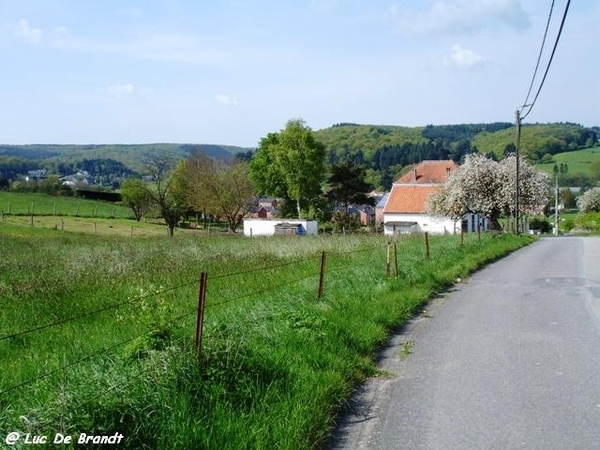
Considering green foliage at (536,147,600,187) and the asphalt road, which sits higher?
green foliage at (536,147,600,187)

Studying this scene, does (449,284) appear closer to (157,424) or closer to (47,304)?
(47,304)

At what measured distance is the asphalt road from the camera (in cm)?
570

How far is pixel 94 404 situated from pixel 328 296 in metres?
7.19

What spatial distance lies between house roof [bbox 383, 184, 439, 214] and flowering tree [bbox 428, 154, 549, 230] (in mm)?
11466

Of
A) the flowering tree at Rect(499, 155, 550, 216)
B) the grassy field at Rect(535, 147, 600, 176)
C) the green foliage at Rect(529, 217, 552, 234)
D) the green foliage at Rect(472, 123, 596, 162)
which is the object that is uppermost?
the green foliage at Rect(472, 123, 596, 162)

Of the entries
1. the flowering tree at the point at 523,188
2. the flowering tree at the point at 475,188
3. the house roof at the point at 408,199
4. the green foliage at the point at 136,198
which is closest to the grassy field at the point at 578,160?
the house roof at the point at 408,199

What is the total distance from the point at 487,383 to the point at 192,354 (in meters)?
3.55

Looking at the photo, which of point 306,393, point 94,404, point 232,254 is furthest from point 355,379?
point 232,254

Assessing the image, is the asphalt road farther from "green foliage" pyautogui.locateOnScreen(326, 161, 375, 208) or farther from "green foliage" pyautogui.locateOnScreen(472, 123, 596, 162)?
"green foliage" pyautogui.locateOnScreen(472, 123, 596, 162)

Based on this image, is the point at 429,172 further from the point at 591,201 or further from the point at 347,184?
the point at 591,201

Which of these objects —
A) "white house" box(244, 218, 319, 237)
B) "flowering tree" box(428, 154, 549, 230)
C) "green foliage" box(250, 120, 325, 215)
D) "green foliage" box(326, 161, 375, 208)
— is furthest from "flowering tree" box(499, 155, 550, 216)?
"green foliage" box(326, 161, 375, 208)

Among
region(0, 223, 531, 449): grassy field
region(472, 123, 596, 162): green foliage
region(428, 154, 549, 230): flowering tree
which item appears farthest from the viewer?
region(472, 123, 596, 162): green foliage

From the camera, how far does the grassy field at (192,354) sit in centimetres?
486

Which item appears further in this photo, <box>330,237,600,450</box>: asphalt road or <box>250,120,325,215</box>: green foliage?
<box>250,120,325,215</box>: green foliage
